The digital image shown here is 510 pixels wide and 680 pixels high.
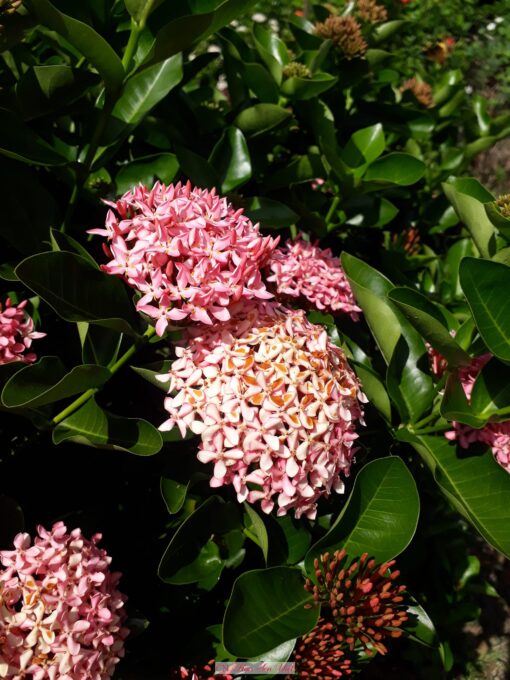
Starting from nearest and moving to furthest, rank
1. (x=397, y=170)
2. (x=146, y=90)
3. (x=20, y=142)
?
(x=20, y=142)
(x=146, y=90)
(x=397, y=170)

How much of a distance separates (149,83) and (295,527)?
1150 mm

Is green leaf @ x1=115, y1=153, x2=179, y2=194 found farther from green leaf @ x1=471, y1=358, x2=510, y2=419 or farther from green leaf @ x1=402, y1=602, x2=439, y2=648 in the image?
green leaf @ x1=402, y1=602, x2=439, y2=648

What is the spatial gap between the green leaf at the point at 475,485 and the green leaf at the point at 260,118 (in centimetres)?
93

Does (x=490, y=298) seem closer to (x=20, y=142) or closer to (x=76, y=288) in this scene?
(x=76, y=288)

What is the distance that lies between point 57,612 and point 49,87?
1.06 m

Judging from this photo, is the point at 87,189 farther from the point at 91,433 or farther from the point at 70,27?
the point at 91,433

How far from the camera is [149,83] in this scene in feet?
5.44

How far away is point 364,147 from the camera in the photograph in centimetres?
201

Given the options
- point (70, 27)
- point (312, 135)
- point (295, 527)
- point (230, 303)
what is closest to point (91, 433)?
point (230, 303)

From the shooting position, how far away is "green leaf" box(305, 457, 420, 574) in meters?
1.33

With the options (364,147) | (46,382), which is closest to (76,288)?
(46,382)

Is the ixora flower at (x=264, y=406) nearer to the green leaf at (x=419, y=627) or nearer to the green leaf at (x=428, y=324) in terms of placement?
the green leaf at (x=428, y=324)

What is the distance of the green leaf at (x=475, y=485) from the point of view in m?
1.25

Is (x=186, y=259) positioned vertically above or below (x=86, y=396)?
above
